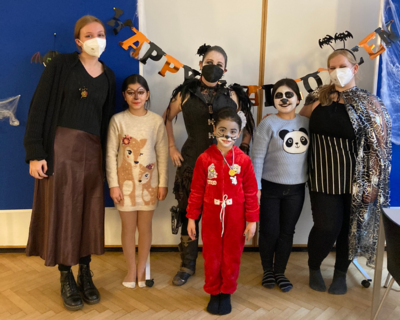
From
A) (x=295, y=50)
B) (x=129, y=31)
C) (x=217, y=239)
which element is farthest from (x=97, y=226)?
(x=295, y=50)

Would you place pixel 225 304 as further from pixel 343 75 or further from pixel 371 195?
pixel 343 75

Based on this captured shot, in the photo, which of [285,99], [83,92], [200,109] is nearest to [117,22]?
[83,92]

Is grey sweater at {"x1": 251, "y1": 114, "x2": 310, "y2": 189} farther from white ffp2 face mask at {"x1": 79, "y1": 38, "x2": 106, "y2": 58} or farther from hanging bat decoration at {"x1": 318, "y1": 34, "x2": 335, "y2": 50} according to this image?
white ffp2 face mask at {"x1": 79, "y1": 38, "x2": 106, "y2": 58}

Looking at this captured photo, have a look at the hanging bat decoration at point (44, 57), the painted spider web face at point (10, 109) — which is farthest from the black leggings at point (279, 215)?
the painted spider web face at point (10, 109)

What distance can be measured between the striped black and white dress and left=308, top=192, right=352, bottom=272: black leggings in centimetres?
7

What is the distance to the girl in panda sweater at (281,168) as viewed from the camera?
195 centimetres

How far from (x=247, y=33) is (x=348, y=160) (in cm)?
111

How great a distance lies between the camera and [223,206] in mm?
1719

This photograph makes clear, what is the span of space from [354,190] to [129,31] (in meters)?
1.68

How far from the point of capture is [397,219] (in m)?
1.47

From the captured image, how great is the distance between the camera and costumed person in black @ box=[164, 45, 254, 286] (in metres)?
1.91

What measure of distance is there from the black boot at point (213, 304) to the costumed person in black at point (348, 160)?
2.26 ft

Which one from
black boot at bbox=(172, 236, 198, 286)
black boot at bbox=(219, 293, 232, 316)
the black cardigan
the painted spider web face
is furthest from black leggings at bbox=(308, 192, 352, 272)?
the painted spider web face

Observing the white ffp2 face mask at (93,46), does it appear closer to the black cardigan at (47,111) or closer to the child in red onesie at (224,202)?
the black cardigan at (47,111)
